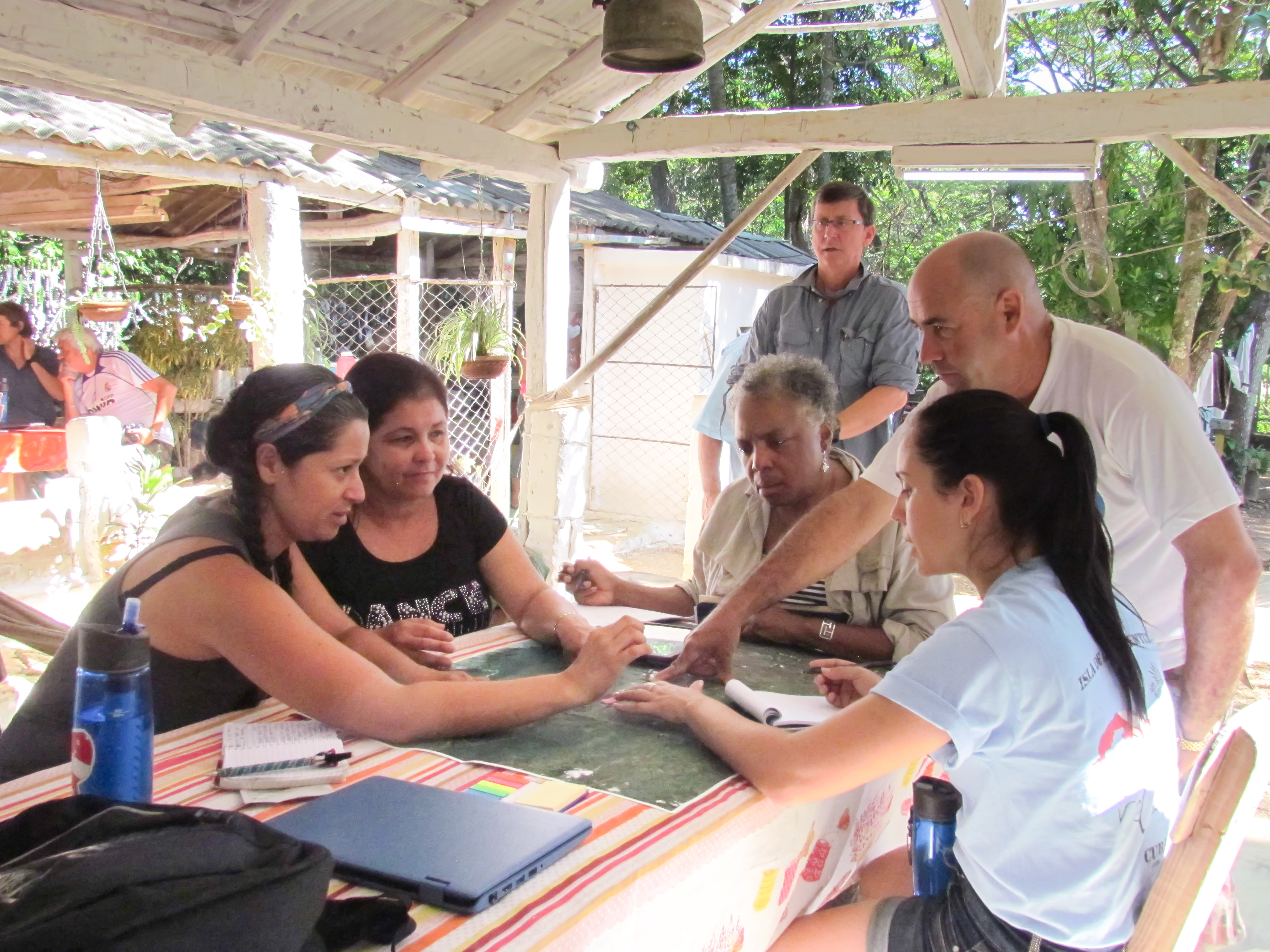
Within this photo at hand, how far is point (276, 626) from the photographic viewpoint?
5.92ft

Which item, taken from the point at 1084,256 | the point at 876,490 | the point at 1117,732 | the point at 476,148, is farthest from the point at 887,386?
the point at 1084,256

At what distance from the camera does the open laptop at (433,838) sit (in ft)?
4.30

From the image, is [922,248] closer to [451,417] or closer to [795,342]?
[451,417]

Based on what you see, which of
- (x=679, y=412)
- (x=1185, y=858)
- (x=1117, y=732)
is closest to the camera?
(x=1185, y=858)

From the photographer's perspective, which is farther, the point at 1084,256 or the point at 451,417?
the point at 451,417

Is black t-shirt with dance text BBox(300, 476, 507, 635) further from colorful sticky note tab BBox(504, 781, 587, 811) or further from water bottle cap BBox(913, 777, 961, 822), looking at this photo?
water bottle cap BBox(913, 777, 961, 822)

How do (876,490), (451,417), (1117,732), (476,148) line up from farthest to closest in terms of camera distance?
(451,417) → (476,148) → (876,490) → (1117,732)

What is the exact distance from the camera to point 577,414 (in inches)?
215

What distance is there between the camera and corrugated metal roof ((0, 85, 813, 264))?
18.2 feet

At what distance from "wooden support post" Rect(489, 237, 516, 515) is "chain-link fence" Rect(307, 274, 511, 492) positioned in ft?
0.11

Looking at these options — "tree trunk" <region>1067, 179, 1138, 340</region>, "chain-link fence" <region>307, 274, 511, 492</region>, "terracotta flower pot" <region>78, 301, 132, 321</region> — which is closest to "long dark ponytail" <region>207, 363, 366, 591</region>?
"terracotta flower pot" <region>78, 301, 132, 321</region>

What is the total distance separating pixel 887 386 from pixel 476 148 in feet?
6.15

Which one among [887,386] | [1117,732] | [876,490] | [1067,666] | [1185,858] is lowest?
[1185,858]

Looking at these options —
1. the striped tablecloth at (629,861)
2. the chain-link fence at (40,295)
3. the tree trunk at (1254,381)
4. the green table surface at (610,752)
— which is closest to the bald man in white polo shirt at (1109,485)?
the green table surface at (610,752)
